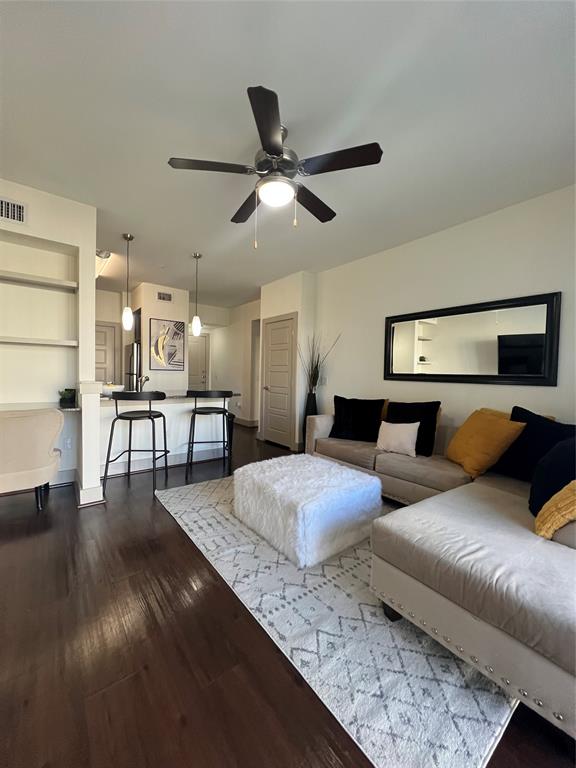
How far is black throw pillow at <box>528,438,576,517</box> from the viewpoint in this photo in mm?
1544

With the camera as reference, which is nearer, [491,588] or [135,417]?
[491,588]

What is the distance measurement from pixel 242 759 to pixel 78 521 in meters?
2.14

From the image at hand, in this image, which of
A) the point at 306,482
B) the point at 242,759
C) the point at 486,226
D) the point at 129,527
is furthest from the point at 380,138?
the point at 129,527

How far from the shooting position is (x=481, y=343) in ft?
9.81

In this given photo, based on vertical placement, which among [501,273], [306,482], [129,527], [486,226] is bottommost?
[129,527]

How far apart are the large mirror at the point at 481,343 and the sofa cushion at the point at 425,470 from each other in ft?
3.29

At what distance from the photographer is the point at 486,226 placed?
2938mm

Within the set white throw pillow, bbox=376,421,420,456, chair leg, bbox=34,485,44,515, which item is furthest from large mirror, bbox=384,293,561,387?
chair leg, bbox=34,485,44,515

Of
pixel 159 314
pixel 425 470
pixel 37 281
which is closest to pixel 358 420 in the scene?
pixel 425 470

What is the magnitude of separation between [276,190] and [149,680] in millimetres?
2521

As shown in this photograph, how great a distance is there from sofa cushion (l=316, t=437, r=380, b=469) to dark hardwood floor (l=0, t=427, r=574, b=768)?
5.72 ft

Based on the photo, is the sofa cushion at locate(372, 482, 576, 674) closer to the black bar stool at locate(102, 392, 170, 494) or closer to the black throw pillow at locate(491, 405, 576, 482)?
the black throw pillow at locate(491, 405, 576, 482)

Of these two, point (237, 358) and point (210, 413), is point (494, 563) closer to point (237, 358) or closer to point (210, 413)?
point (210, 413)

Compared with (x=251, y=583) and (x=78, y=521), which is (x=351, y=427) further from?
(x=78, y=521)
